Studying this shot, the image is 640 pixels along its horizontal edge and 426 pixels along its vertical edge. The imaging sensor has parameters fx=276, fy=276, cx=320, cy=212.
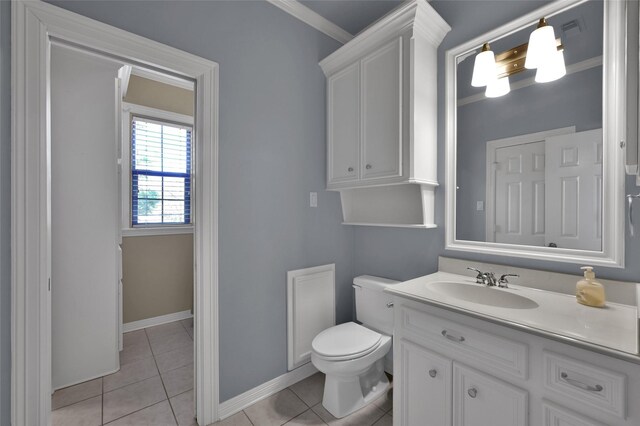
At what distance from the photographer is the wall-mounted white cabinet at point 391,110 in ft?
5.38

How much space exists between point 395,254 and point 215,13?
1969 mm

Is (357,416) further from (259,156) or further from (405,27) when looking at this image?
(405,27)

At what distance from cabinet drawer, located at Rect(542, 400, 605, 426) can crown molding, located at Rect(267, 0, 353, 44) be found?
252 cm

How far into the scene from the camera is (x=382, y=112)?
1.79 m

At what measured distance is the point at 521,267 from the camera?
1.47 metres

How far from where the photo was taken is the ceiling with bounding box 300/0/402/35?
195 cm

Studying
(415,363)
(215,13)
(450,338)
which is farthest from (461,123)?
(215,13)

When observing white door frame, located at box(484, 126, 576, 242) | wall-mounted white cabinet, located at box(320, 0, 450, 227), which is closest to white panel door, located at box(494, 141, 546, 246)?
white door frame, located at box(484, 126, 576, 242)

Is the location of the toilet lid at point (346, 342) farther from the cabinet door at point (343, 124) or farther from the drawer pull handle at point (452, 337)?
the cabinet door at point (343, 124)

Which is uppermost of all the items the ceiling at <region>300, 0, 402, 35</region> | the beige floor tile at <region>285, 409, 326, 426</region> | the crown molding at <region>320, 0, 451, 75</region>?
the ceiling at <region>300, 0, 402, 35</region>

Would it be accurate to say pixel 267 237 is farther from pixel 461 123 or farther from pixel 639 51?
pixel 639 51

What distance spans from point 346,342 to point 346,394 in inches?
12.3

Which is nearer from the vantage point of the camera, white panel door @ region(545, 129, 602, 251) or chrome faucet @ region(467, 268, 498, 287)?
white panel door @ region(545, 129, 602, 251)

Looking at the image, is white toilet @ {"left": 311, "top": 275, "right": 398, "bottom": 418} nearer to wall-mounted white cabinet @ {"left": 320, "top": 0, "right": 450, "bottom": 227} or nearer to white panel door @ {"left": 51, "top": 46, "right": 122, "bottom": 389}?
wall-mounted white cabinet @ {"left": 320, "top": 0, "right": 450, "bottom": 227}
